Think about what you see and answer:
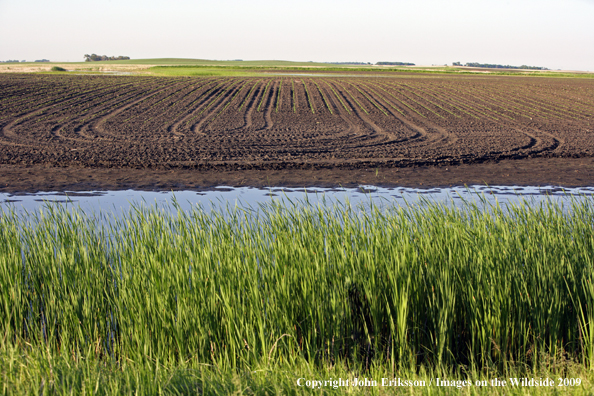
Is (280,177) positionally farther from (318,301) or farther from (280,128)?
(280,128)

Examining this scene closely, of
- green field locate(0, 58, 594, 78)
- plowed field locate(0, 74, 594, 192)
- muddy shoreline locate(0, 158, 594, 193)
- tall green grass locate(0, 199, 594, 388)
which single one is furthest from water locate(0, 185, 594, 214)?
green field locate(0, 58, 594, 78)

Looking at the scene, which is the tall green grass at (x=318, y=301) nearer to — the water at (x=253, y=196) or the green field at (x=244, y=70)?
the water at (x=253, y=196)

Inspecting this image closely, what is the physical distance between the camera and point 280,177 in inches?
428

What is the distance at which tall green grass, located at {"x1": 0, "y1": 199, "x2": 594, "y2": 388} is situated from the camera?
3.67 m

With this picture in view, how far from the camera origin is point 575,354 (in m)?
3.90

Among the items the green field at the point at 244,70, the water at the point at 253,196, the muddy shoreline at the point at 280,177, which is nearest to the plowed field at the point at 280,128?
the muddy shoreline at the point at 280,177

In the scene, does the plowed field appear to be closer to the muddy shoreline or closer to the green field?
the muddy shoreline

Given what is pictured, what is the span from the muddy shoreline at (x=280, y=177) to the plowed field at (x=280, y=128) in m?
0.55

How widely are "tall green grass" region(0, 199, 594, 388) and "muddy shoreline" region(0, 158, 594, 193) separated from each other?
5.68 metres

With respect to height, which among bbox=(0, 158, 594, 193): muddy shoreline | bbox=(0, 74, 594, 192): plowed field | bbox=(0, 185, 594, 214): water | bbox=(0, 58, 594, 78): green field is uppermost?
bbox=(0, 58, 594, 78): green field

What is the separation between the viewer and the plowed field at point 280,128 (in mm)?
12655

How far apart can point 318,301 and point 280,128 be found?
1477 cm

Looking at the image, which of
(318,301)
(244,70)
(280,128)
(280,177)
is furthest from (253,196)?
(244,70)

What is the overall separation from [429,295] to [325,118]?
1721cm
